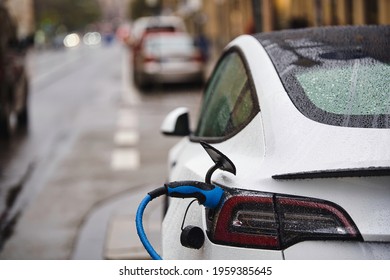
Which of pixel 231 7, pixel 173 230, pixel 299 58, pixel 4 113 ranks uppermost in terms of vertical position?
pixel 299 58

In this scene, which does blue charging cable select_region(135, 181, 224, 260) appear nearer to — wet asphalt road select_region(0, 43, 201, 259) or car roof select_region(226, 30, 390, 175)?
car roof select_region(226, 30, 390, 175)

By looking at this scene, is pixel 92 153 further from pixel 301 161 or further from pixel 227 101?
pixel 301 161

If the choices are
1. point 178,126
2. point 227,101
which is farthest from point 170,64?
point 227,101

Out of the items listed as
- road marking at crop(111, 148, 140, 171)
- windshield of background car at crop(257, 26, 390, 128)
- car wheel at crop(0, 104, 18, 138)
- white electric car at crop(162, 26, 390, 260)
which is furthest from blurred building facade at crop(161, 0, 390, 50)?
white electric car at crop(162, 26, 390, 260)

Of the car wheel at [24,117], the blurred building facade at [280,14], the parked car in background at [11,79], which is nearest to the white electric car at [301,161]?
the blurred building facade at [280,14]

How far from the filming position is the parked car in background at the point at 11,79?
12.8m

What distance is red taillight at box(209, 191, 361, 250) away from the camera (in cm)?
262

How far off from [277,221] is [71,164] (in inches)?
302

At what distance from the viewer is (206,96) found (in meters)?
4.63

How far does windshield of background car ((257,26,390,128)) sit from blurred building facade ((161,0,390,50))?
22.7ft

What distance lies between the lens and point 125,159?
10.3 meters

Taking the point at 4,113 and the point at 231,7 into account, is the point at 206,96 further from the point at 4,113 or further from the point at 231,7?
the point at 231,7
